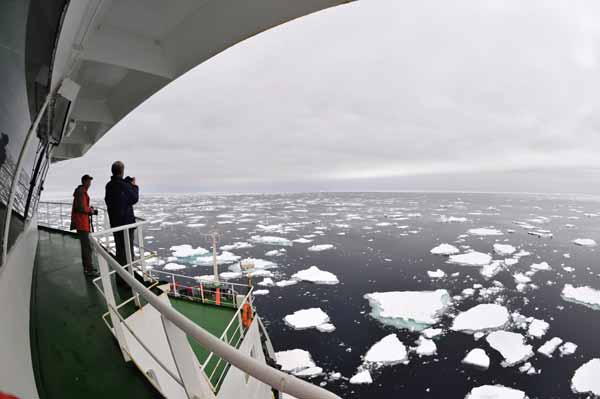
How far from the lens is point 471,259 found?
77.8 feet

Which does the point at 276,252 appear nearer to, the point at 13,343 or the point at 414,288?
the point at 414,288

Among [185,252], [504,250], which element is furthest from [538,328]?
[185,252]

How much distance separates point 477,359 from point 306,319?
753 cm

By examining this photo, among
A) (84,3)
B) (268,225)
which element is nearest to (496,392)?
(84,3)

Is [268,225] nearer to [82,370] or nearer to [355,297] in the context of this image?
[355,297]

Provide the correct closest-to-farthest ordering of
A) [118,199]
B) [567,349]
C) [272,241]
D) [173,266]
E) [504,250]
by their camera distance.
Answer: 1. [118,199]
2. [567,349]
3. [173,266]
4. [504,250]
5. [272,241]

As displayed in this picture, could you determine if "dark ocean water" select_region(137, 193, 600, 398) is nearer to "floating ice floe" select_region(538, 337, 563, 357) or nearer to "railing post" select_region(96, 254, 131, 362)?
"floating ice floe" select_region(538, 337, 563, 357)

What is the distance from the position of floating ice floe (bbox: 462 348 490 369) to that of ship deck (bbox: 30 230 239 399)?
41.2 feet

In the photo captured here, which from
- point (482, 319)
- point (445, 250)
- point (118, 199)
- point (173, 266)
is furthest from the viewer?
point (445, 250)

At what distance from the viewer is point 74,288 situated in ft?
9.86

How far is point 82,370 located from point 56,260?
3056 mm

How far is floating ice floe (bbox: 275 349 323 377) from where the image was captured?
9895 mm

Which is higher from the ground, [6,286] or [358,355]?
[6,286]

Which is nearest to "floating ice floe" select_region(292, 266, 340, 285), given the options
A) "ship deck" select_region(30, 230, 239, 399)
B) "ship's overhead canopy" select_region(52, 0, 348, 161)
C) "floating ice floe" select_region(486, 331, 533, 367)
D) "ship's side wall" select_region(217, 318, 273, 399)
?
"floating ice floe" select_region(486, 331, 533, 367)
